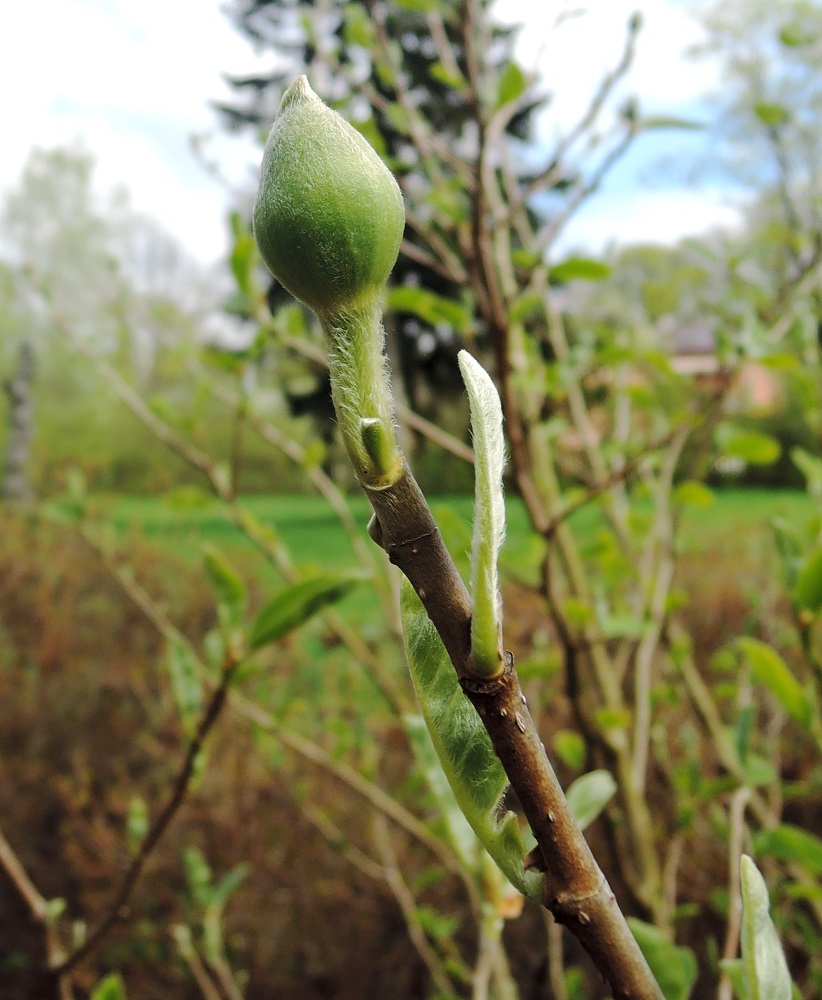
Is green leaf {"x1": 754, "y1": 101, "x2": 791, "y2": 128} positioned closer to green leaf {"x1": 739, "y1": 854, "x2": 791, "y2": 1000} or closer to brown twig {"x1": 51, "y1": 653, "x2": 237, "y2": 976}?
brown twig {"x1": 51, "y1": 653, "x2": 237, "y2": 976}

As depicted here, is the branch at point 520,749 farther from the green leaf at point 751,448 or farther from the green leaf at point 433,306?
the green leaf at point 751,448

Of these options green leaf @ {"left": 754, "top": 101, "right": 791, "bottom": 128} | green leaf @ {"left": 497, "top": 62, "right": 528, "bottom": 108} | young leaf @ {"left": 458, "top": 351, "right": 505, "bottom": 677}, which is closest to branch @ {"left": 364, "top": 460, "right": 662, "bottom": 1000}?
young leaf @ {"left": 458, "top": 351, "right": 505, "bottom": 677}

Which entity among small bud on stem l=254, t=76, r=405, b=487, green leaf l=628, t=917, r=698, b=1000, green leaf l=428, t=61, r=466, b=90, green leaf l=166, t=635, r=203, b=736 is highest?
green leaf l=428, t=61, r=466, b=90

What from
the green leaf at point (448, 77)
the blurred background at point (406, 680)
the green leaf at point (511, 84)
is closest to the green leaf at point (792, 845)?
the blurred background at point (406, 680)

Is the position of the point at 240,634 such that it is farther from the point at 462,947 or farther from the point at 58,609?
the point at 58,609

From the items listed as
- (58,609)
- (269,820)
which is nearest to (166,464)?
(58,609)

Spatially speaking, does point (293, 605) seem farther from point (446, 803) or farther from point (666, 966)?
point (666, 966)

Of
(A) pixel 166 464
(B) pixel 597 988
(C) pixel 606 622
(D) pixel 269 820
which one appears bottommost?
(B) pixel 597 988
